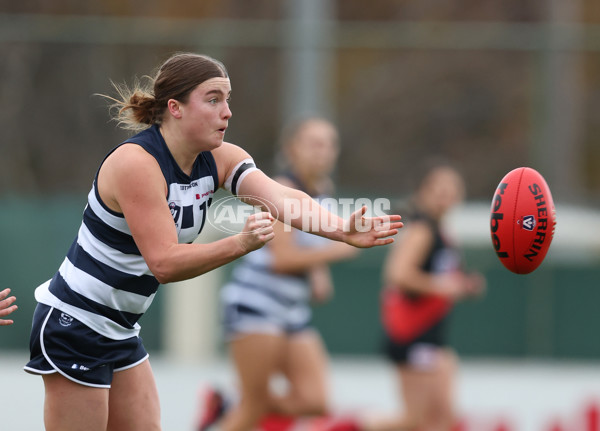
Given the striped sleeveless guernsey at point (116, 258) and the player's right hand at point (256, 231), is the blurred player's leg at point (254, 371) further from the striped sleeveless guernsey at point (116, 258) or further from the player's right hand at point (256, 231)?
the player's right hand at point (256, 231)

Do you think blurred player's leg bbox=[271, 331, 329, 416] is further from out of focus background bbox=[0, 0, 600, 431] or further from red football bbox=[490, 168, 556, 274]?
red football bbox=[490, 168, 556, 274]

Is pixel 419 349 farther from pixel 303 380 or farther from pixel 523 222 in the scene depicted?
pixel 523 222

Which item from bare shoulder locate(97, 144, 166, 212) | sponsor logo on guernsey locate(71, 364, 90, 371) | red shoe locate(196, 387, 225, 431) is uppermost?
bare shoulder locate(97, 144, 166, 212)

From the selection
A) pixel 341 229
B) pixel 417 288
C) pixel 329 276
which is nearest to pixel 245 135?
pixel 329 276

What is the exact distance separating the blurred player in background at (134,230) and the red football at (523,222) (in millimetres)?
617

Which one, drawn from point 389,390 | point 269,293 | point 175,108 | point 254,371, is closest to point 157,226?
point 175,108

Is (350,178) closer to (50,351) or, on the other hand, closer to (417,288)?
(417,288)

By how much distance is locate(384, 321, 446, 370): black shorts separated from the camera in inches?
250

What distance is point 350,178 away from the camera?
1224 centimetres

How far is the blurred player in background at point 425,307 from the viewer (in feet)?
20.8

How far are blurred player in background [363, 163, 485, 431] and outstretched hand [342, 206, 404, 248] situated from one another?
8.94ft

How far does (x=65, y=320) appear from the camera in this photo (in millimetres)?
3766

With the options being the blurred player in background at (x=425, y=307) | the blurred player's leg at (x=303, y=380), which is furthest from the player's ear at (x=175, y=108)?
the blurred player in background at (x=425, y=307)

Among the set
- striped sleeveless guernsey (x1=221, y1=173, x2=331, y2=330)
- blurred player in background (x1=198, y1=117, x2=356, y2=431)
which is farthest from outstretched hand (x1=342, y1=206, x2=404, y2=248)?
striped sleeveless guernsey (x1=221, y1=173, x2=331, y2=330)
